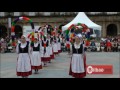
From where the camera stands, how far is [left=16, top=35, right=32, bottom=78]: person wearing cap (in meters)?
12.0

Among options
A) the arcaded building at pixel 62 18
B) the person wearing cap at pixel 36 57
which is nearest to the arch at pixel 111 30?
the arcaded building at pixel 62 18

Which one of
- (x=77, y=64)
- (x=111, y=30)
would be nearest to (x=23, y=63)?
(x=77, y=64)

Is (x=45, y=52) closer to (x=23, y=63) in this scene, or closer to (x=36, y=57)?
(x=36, y=57)

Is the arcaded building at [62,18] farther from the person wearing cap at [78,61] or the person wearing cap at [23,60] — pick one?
the person wearing cap at [78,61]

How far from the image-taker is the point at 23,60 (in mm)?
12055

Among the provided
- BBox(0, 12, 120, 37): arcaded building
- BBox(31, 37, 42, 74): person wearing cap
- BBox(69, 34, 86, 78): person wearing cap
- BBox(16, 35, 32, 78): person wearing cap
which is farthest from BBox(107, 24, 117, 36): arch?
BBox(69, 34, 86, 78): person wearing cap

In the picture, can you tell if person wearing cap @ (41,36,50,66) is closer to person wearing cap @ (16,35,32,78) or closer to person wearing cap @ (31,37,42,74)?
person wearing cap @ (31,37,42,74)

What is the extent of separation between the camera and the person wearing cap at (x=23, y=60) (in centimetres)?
1198

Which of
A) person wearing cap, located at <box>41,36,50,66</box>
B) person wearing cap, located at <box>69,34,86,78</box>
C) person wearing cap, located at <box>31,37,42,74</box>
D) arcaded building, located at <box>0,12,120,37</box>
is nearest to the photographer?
person wearing cap, located at <box>69,34,86,78</box>

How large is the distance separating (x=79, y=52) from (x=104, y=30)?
124 feet
